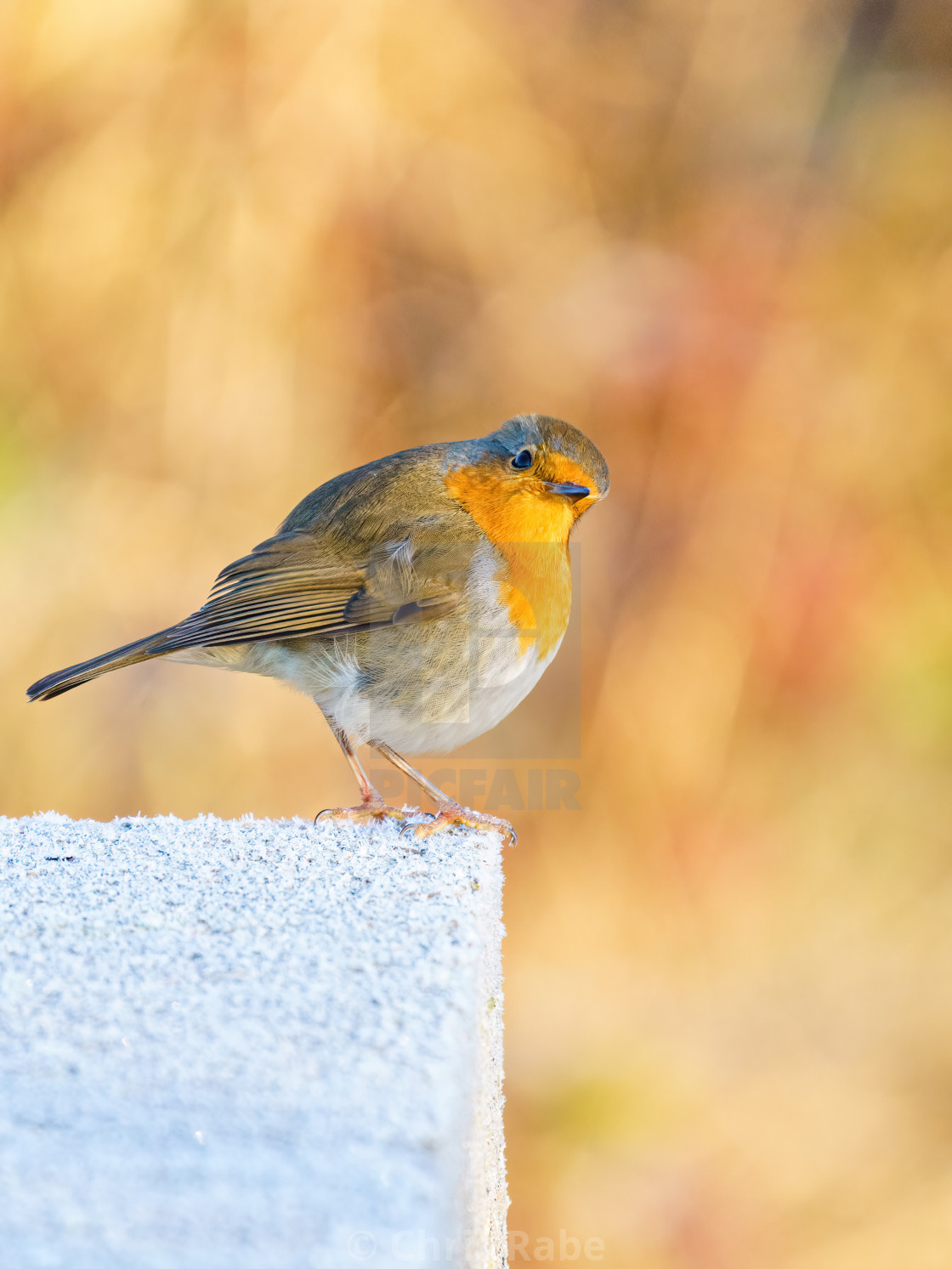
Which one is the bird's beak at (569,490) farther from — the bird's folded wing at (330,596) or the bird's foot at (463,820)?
the bird's foot at (463,820)

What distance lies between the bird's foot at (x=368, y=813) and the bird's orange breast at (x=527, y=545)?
15.8 inches

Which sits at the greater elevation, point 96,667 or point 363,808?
point 96,667

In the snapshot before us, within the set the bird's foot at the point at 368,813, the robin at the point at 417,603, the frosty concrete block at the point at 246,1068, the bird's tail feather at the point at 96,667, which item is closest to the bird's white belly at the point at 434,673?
the robin at the point at 417,603

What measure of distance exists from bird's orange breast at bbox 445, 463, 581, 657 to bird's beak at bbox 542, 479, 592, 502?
3 centimetres

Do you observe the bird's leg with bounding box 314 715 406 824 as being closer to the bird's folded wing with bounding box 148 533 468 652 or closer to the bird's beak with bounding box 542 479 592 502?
the bird's folded wing with bounding box 148 533 468 652

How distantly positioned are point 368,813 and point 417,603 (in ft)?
1.37

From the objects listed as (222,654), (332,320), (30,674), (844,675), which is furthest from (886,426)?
Answer: (30,674)

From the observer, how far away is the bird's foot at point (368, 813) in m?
2.20

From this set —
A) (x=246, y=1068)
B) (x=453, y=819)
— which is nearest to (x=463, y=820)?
(x=453, y=819)

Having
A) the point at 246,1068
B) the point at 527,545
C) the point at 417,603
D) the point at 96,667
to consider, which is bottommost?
the point at 246,1068

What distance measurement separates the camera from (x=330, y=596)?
2260 mm

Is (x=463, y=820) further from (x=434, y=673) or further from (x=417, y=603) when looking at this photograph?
(x=417, y=603)

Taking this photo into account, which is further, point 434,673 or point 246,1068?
point 434,673

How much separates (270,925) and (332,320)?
2.93 meters
